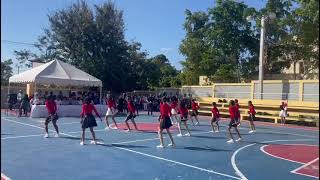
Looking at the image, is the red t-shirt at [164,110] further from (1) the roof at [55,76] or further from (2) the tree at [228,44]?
(2) the tree at [228,44]

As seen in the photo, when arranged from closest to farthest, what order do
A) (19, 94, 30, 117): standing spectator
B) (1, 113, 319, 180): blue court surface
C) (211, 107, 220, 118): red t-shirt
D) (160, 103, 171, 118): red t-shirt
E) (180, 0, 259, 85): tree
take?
(1, 113, 319, 180): blue court surface → (160, 103, 171, 118): red t-shirt → (211, 107, 220, 118): red t-shirt → (19, 94, 30, 117): standing spectator → (180, 0, 259, 85): tree

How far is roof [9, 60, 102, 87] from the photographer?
2785 centimetres

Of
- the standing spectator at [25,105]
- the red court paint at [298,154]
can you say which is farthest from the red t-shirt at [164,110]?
the standing spectator at [25,105]

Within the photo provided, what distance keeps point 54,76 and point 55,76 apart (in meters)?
0.09

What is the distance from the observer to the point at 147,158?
11.9m

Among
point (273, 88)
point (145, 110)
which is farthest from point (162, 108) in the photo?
point (145, 110)

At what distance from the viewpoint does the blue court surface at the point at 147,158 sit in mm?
9617

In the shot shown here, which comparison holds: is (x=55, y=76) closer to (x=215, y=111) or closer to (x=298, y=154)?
(x=215, y=111)

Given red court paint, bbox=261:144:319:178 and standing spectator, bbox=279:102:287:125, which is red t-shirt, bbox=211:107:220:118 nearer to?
red court paint, bbox=261:144:319:178

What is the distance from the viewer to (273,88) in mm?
29734

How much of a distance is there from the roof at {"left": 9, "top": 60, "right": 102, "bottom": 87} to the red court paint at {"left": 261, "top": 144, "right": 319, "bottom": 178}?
16654mm

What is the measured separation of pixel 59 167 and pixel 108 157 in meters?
1.95

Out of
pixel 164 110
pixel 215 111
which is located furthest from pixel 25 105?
pixel 164 110

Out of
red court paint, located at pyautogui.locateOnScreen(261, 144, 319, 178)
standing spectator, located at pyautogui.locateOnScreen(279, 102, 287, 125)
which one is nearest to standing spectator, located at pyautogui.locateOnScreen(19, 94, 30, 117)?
standing spectator, located at pyautogui.locateOnScreen(279, 102, 287, 125)
